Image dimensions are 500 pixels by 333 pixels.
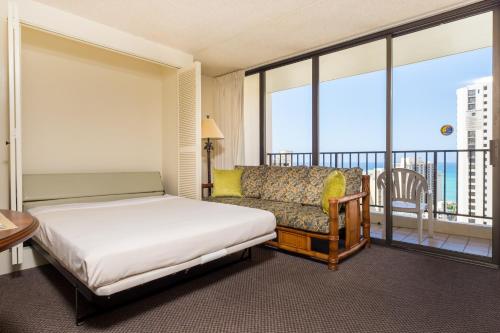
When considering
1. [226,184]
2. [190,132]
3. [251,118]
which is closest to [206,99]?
[251,118]

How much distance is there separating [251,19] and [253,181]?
77.6 inches

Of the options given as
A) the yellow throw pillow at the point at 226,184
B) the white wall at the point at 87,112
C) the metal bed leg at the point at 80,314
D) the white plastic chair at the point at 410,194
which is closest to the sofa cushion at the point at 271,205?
the yellow throw pillow at the point at 226,184

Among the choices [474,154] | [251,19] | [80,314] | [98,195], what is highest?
[251,19]

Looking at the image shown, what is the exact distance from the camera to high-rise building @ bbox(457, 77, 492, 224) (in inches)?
151

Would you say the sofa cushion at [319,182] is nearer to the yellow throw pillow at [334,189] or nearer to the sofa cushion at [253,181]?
the yellow throw pillow at [334,189]

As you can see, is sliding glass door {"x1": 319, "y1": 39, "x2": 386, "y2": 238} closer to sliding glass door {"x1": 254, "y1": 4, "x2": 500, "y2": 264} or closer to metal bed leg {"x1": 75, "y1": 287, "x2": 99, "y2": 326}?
sliding glass door {"x1": 254, "y1": 4, "x2": 500, "y2": 264}

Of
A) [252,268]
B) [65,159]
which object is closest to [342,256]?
[252,268]

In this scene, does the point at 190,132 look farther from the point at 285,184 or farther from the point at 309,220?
the point at 309,220

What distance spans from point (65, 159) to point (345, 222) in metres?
3.22

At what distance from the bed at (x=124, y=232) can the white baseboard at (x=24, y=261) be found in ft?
1.29

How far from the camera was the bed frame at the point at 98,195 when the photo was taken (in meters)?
1.93

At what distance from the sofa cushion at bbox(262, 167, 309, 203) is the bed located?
958 mm

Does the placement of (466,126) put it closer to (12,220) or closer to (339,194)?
(339,194)

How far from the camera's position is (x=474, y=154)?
3.88 m
